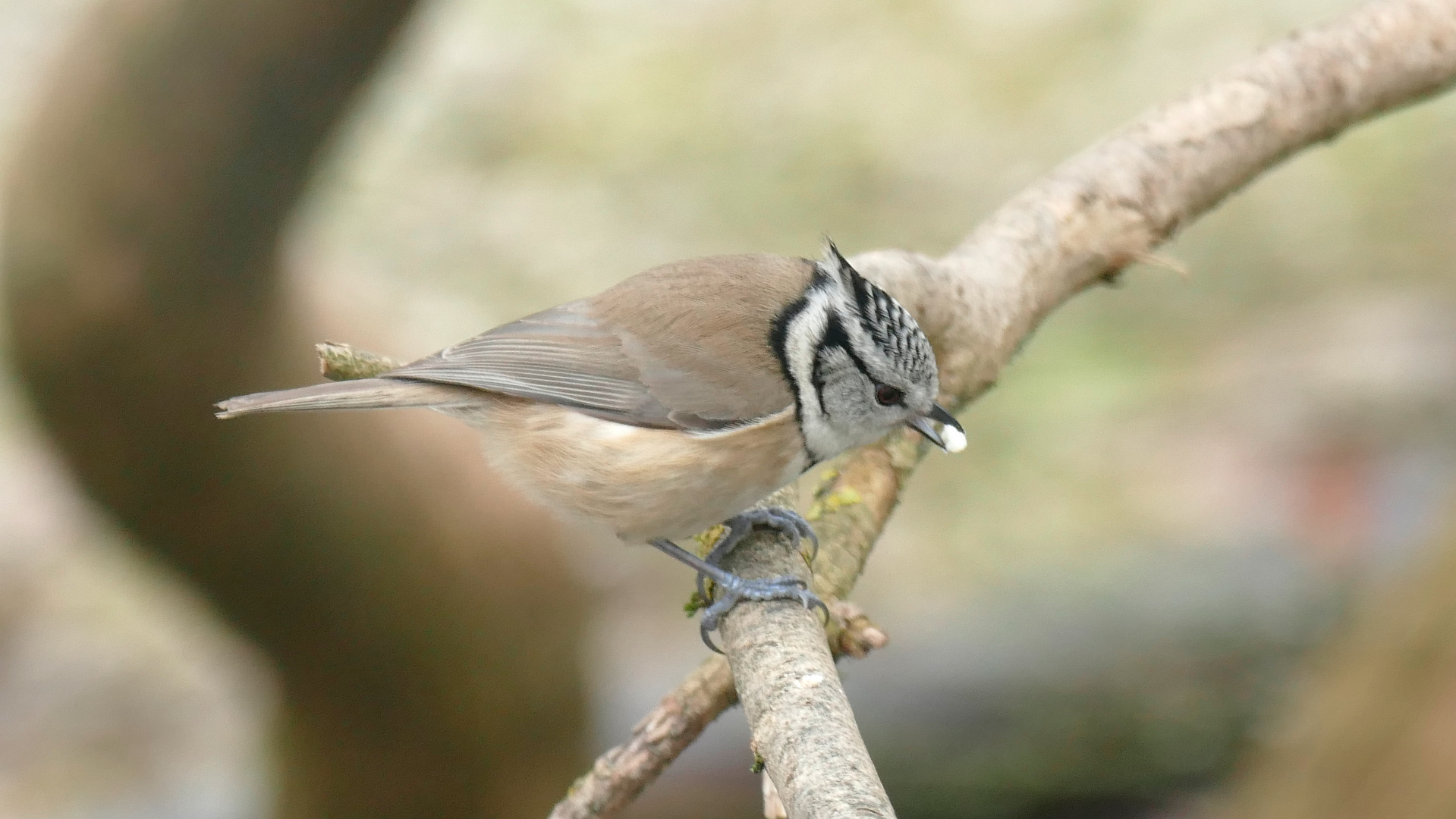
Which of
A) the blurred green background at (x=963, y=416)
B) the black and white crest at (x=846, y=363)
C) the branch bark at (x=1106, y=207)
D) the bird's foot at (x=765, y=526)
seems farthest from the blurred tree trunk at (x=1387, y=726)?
the bird's foot at (x=765, y=526)

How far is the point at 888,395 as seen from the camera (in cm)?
274

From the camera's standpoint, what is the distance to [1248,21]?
6895 millimetres

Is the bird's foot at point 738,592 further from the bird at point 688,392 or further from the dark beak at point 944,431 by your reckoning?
the dark beak at point 944,431

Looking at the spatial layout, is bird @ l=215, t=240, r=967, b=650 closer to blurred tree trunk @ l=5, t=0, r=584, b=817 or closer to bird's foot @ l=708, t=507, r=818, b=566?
bird's foot @ l=708, t=507, r=818, b=566

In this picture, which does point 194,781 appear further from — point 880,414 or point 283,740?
point 880,414

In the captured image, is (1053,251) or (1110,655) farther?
(1110,655)

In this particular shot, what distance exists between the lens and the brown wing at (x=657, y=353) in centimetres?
271

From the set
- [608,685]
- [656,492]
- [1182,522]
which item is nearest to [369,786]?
[608,685]

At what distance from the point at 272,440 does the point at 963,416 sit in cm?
300

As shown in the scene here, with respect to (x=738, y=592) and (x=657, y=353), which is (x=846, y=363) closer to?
(x=657, y=353)

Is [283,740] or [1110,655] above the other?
[283,740]

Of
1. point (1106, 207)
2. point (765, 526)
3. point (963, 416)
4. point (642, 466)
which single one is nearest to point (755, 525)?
point (765, 526)

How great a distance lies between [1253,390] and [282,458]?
431 cm

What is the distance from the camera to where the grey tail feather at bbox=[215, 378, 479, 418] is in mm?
2486
